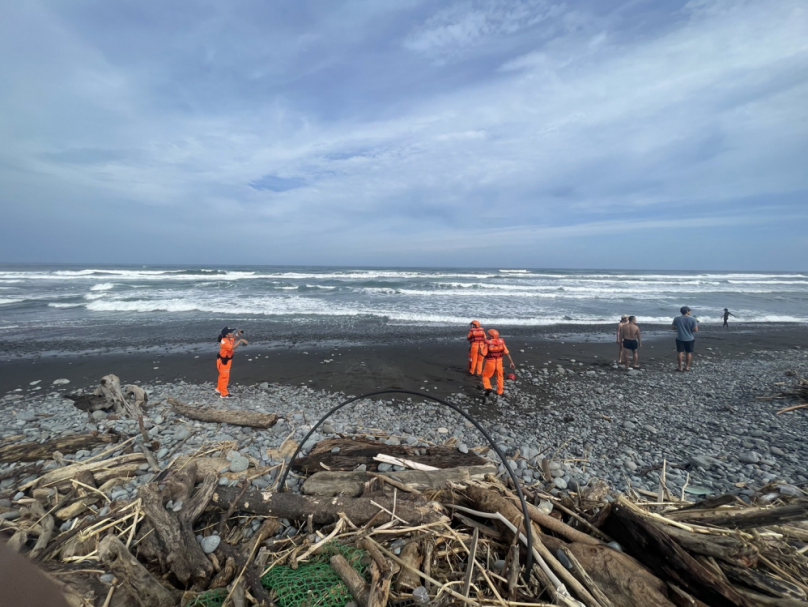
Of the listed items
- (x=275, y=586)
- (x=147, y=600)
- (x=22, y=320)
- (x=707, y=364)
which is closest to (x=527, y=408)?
(x=275, y=586)

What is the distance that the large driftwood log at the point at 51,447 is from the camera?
4.93m

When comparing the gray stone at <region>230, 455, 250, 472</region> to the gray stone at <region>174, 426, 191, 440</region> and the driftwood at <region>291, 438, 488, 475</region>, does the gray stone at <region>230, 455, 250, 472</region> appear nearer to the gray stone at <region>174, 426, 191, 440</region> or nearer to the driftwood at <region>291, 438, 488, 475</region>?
the driftwood at <region>291, 438, 488, 475</region>

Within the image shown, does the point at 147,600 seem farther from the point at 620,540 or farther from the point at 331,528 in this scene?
the point at 620,540

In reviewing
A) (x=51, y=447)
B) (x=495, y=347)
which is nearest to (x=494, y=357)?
(x=495, y=347)

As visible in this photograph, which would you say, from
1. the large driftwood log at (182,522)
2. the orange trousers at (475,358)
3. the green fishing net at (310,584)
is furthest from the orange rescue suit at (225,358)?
the orange trousers at (475,358)

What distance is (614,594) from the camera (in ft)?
7.38

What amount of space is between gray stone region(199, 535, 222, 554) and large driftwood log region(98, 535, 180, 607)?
13.3 inches

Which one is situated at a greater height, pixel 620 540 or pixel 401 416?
pixel 620 540

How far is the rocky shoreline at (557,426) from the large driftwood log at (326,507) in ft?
2.27

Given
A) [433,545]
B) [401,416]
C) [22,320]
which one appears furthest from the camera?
[22,320]

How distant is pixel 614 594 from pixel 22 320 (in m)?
27.2

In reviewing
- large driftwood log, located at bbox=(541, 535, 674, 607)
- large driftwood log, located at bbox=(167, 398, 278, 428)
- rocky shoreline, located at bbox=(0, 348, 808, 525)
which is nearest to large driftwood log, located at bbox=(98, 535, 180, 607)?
rocky shoreline, located at bbox=(0, 348, 808, 525)

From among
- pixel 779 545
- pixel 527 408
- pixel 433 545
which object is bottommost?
pixel 527 408

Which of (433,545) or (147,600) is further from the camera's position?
(433,545)
